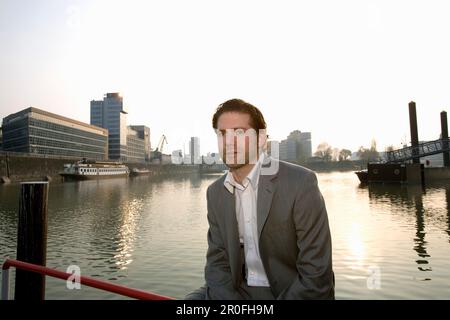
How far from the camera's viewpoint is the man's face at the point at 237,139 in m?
2.66

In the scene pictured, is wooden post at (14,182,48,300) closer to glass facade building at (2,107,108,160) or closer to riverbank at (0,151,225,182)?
riverbank at (0,151,225,182)

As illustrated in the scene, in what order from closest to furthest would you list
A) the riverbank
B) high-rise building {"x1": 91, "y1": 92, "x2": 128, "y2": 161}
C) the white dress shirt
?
the white dress shirt
the riverbank
high-rise building {"x1": 91, "y1": 92, "x2": 128, "y2": 161}

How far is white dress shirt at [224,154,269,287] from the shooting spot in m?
2.63

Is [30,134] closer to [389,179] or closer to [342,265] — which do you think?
[389,179]

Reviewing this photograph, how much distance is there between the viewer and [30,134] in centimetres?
8894

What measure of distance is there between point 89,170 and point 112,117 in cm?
10427

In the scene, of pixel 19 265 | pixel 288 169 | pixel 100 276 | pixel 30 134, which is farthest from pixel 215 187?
pixel 30 134

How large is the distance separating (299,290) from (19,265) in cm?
305

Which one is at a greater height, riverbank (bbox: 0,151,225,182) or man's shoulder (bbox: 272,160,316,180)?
riverbank (bbox: 0,151,225,182)

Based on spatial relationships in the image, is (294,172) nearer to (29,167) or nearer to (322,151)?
(29,167)

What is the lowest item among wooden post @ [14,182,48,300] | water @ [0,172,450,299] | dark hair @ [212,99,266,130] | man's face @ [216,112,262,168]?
water @ [0,172,450,299]

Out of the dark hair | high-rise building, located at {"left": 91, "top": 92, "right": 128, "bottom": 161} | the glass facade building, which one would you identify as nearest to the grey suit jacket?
the dark hair

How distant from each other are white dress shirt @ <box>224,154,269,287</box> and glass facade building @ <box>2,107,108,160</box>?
3966 inches

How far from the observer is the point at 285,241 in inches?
99.3
